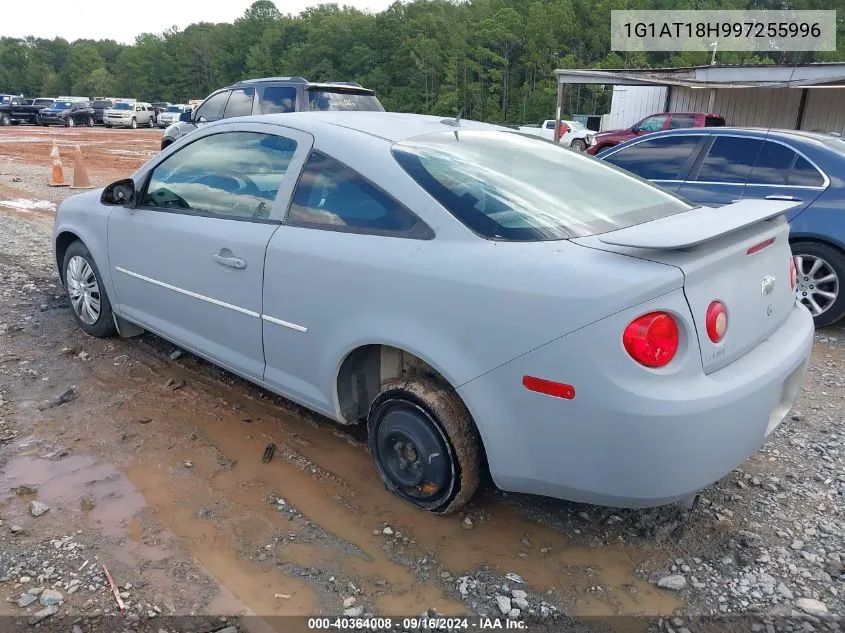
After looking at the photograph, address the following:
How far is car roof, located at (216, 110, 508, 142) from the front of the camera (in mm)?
2969

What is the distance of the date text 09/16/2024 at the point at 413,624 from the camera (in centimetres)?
217

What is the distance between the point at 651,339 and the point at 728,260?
20.4 inches

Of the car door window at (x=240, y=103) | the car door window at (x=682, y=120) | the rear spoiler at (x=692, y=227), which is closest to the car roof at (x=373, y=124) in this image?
the rear spoiler at (x=692, y=227)

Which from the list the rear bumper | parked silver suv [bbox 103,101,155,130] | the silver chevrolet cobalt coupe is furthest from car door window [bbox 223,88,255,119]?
parked silver suv [bbox 103,101,155,130]

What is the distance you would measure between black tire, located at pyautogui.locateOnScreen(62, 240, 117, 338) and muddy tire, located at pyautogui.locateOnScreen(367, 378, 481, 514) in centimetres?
249

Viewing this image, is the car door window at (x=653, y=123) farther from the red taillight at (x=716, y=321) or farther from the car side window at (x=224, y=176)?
the red taillight at (x=716, y=321)

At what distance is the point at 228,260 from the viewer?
10.2 feet

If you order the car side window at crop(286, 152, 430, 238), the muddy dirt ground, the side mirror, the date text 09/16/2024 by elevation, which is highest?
the car side window at crop(286, 152, 430, 238)

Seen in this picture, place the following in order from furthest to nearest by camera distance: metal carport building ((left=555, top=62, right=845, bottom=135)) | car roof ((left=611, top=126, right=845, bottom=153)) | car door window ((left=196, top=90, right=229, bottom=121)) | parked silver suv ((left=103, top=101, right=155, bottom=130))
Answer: parked silver suv ((left=103, top=101, right=155, bottom=130))
metal carport building ((left=555, top=62, right=845, bottom=135))
car door window ((left=196, top=90, right=229, bottom=121))
car roof ((left=611, top=126, right=845, bottom=153))

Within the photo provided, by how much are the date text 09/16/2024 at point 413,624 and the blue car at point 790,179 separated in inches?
150

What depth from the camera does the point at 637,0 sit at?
57.4 m

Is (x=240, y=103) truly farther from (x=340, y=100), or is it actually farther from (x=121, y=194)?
(x=121, y=194)

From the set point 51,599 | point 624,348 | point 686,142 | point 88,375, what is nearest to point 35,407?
point 88,375

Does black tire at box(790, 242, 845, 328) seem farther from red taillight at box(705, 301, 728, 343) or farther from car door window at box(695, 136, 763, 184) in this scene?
red taillight at box(705, 301, 728, 343)
